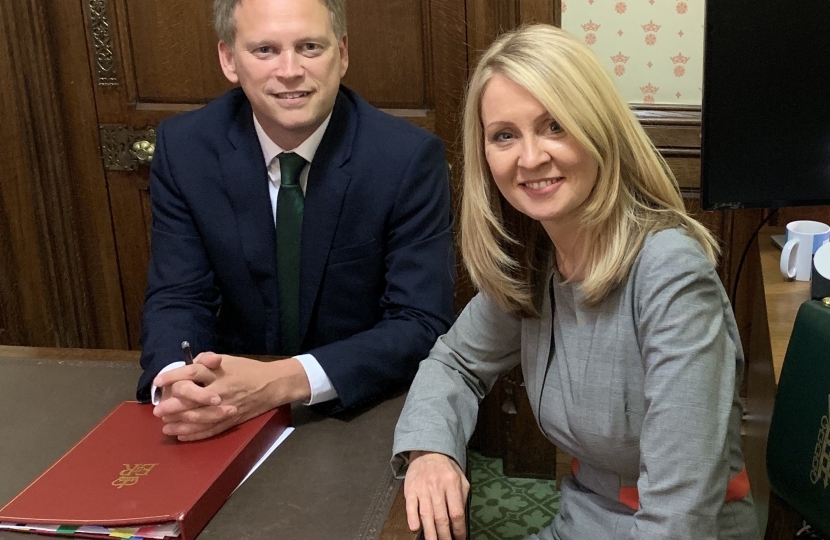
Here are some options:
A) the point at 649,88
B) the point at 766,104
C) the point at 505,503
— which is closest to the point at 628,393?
the point at 766,104

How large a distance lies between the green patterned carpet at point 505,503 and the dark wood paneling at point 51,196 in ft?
4.16

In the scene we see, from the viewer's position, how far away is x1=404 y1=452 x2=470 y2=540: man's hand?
1177mm

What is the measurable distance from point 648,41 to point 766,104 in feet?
1.45

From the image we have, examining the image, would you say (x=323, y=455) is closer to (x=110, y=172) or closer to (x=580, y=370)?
(x=580, y=370)

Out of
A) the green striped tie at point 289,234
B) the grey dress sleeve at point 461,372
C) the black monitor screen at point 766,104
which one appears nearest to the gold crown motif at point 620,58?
the black monitor screen at point 766,104

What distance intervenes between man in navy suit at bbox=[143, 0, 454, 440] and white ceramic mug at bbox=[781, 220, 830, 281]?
0.72 metres

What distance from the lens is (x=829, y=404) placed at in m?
1.19

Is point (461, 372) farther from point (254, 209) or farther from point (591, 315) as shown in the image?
point (254, 209)

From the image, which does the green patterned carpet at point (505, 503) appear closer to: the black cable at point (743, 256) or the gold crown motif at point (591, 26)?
the black cable at point (743, 256)

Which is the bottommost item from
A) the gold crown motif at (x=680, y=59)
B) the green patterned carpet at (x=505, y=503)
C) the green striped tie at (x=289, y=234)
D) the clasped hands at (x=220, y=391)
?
the green patterned carpet at (x=505, y=503)

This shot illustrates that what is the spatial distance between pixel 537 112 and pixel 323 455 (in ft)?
1.92

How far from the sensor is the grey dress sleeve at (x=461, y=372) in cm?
135

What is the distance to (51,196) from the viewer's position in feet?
8.84

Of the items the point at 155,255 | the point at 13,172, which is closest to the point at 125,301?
the point at 13,172
